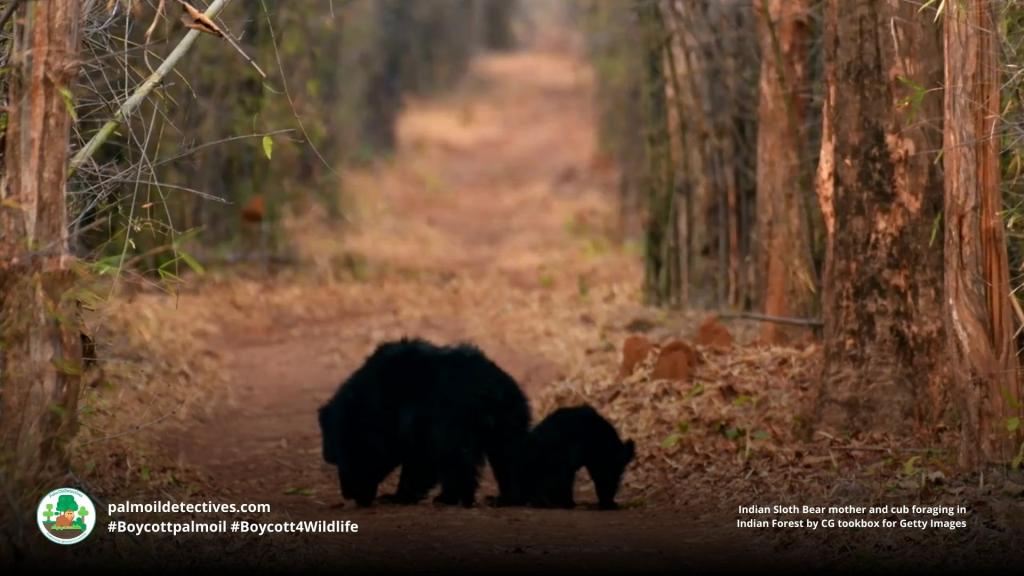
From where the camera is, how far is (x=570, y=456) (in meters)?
7.26

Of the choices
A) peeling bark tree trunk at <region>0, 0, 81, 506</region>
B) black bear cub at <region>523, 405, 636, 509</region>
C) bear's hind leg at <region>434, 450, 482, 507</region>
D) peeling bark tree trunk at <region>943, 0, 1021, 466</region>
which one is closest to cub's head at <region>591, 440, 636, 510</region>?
black bear cub at <region>523, 405, 636, 509</region>

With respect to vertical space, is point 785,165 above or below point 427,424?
above

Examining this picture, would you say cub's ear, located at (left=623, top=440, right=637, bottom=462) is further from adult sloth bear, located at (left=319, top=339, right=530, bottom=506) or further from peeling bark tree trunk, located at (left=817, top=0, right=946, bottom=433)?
peeling bark tree trunk, located at (left=817, top=0, right=946, bottom=433)

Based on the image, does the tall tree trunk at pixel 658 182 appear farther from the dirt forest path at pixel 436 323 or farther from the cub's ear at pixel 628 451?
the cub's ear at pixel 628 451

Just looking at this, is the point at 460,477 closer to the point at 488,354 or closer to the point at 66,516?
the point at 66,516

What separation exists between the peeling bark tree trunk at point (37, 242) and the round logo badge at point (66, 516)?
11 cm

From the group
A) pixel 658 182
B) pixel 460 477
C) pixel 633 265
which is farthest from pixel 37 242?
pixel 633 265

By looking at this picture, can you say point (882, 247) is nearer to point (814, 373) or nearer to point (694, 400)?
point (814, 373)

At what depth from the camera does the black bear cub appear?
23.8 ft

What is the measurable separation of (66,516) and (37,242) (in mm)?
1001

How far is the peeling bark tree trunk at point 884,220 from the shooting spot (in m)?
7.18

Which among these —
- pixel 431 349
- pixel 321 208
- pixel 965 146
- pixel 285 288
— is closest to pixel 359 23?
pixel 321 208

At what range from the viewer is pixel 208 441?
926cm
